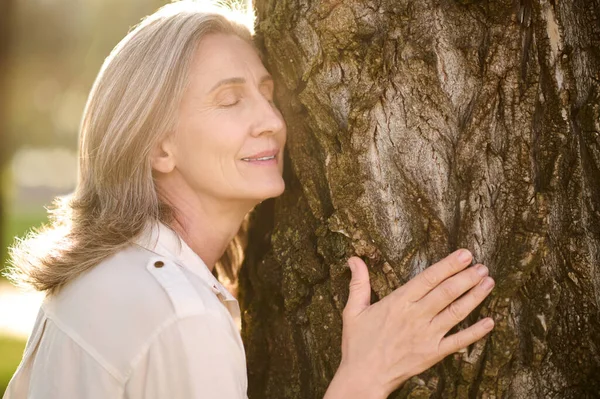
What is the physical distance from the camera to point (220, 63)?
123 inches

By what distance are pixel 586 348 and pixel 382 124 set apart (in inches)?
45.9

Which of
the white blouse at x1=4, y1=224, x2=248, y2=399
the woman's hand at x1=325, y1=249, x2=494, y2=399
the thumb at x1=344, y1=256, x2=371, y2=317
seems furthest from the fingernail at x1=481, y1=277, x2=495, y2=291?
the white blouse at x1=4, y1=224, x2=248, y2=399

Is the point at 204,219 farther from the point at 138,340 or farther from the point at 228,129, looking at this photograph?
the point at 138,340

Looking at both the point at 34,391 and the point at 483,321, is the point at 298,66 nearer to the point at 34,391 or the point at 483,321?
the point at 483,321

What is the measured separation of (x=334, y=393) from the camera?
8.42 ft

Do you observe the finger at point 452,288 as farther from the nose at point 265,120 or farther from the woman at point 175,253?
the nose at point 265,120

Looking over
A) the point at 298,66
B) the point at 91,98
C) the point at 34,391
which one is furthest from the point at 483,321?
the point at 91,98

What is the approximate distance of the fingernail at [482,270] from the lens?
2.51 meters

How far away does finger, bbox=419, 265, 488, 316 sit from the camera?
8.17 ft

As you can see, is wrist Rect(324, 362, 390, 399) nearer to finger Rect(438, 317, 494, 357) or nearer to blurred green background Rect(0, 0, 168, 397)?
finger Rect(438, 317, 494, 357)

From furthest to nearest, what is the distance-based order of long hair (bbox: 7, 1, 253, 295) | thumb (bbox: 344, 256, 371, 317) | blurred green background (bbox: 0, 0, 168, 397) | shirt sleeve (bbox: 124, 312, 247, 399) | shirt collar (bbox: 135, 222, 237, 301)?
blurred green background (bbox: 0, 0, 168, 397) < long hair (bbox: 7, 1, 253, 295) < shirt collar (bbox: 135, 222, 237, 301) < thumb (bbox: 344, 256, 371, 317) < shirt sleeve (bbox: 124, 312, 247, 399)

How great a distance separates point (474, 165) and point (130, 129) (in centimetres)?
154

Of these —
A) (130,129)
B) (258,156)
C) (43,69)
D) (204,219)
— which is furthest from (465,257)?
(43,69)

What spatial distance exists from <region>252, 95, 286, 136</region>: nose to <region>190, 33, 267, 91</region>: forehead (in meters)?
0.15
